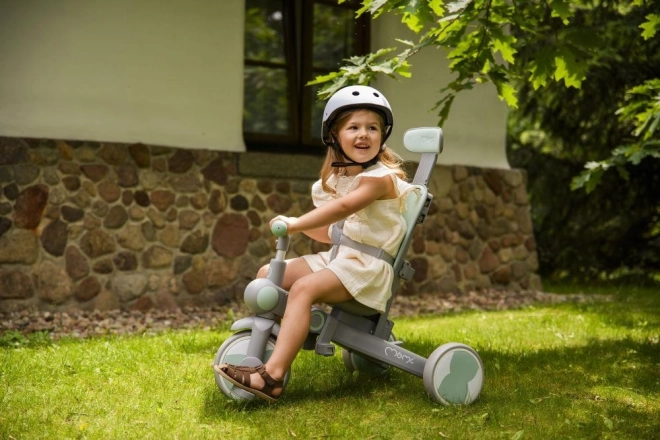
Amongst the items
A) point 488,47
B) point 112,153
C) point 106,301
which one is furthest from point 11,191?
point 488,47

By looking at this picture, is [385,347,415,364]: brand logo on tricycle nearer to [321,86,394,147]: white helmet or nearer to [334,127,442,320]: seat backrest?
[334,127,442,320]: seat backrest

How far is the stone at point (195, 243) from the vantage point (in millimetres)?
6555

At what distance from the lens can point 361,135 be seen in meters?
3.47

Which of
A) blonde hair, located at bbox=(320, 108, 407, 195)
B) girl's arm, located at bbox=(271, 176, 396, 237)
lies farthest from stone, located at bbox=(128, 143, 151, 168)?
girl's arm, located at bbox=(271, 176, 396, 237)

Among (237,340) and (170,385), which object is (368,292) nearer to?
(237,340)

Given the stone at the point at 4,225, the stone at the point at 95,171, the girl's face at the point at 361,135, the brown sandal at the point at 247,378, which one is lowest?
the brown sandal at the point at 247,378

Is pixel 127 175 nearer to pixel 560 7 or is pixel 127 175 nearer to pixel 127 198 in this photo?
pixel 127 198

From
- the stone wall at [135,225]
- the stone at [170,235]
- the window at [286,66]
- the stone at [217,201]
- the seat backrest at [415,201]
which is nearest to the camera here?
the seat backrest at [415,201]

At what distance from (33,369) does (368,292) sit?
182 cm

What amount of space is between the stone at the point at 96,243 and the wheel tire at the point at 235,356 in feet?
9.93

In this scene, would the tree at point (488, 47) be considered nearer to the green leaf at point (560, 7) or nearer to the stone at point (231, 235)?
the green leaf at point (560, 7)

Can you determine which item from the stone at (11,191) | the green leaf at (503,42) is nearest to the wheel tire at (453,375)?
the green leaf at (503,42)

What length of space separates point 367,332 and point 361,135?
0.87 metres

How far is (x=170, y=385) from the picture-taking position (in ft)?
12.2
